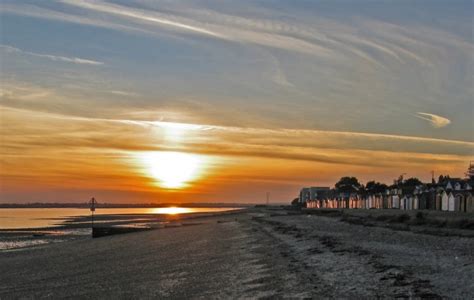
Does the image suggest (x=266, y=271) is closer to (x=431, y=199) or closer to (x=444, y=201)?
(x=444, y=201)

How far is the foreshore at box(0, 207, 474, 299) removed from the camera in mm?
16938

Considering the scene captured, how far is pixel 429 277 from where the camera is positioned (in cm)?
1695

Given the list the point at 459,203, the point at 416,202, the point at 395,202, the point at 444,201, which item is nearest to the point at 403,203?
the point at 395,202

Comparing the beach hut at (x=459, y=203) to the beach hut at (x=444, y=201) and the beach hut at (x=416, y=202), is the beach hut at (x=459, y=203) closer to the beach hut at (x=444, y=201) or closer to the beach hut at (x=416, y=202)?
the beach hut at (x=444, y=201)

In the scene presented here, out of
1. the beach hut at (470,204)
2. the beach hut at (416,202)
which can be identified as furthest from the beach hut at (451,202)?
the beach hut at (416,202)

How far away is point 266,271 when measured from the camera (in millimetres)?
22469

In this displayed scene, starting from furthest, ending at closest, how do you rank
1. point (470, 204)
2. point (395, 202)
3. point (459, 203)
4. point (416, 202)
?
point (395, 202), point (416, 202), point (459, 203), point (470, 204)

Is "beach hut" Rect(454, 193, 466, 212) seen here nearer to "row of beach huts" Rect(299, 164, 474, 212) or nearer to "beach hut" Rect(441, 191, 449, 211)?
"row of beach huts" Rect(299, 164, 474, 212)

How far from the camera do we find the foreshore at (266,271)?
55.6ft

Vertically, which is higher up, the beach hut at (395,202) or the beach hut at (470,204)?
the beach hut at (470,204)

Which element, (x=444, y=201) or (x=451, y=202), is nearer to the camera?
(x=451, y=202)

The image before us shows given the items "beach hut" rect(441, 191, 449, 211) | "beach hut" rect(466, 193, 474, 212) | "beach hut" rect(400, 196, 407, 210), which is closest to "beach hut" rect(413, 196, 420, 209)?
"beach hut" rect(400, 196, 407, 210)

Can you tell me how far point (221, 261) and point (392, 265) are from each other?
11.1 meters

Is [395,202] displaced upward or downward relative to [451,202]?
downward
